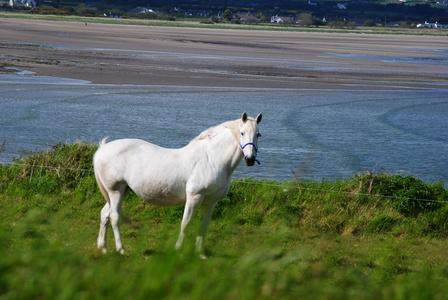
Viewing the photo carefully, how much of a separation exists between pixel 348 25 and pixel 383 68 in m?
125

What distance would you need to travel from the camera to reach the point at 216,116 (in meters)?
26.3

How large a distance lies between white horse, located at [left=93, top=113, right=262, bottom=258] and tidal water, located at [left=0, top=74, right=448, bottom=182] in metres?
6.92

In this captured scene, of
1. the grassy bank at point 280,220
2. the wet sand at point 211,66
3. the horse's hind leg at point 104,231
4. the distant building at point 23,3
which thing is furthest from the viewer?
the distant building at point 23,3

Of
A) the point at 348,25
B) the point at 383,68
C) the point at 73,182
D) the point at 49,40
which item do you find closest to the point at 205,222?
the point at 73,182

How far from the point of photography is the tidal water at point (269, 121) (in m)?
18.7

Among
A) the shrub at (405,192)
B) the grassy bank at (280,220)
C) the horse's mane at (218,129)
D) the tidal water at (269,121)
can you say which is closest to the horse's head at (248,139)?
the horse's mane at (218,129)

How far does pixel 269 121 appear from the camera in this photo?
25656mm

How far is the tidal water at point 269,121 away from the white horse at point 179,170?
6.92m

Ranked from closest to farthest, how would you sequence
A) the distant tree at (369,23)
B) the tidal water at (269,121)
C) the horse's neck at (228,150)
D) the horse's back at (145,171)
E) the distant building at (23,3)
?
the horse's neck at (228,150), the horse's back at (145,171), the tidal water at (269,121), the distant building at (23,3), the distant tree at (369,23)

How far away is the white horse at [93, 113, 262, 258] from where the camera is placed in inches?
312

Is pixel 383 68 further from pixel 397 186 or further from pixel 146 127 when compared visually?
pixel 397 186

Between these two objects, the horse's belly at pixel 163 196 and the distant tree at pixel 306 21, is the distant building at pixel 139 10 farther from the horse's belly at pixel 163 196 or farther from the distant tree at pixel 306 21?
the horse's belly at pixel 163 196

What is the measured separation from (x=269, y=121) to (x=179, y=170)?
1787 centimetres

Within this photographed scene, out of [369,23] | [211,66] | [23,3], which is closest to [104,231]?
[211,66]
